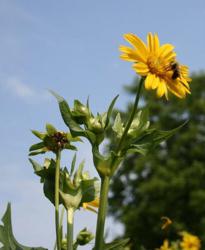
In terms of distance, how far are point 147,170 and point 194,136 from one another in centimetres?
220

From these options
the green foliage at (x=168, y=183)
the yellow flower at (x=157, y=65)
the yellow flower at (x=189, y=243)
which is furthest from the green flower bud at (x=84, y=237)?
the green foliage at (x=168, y=183)

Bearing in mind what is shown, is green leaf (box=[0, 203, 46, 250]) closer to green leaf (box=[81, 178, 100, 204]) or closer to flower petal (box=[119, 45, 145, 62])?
green leaf (box=[81, 178, 100, 204])

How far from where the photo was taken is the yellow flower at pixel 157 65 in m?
1.57

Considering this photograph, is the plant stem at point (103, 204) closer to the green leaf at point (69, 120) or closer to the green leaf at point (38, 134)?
the green leaf at point (69, 120)

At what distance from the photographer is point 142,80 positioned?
1.57 meters

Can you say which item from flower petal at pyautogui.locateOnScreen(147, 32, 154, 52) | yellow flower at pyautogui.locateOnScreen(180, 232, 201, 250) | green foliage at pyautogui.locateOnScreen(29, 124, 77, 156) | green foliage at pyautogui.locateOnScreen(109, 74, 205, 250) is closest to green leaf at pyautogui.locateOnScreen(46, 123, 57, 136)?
green foliage at pyautogui.locateOnScreen(29, 124, 77, 156)

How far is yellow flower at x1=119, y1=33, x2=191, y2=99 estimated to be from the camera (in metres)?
1.57

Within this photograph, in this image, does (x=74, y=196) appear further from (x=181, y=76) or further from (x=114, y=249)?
(x=181, y=76)

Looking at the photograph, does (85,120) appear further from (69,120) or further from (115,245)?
(115,245)

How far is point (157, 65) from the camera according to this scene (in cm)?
161

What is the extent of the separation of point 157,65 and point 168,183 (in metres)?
19.0

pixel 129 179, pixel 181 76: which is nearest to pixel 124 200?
pixel 129 179

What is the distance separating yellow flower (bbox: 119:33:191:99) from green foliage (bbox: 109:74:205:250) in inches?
688

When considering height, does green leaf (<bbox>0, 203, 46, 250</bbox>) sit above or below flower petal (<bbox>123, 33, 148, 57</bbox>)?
below
